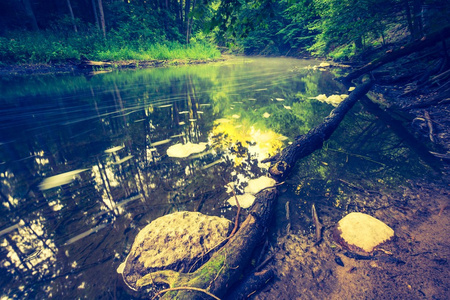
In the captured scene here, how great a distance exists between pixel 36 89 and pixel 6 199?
600cm

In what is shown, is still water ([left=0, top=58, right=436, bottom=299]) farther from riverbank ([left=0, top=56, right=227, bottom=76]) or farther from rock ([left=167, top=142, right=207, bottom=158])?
riverbank ([left=0, top=56, right=227, bottom=76])

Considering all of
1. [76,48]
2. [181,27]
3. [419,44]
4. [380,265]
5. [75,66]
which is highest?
[181,27]

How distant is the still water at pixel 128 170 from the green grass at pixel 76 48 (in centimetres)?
598

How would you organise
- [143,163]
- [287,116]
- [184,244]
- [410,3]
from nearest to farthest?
[184,244] → [143,163] → [287,116] → [410,3]

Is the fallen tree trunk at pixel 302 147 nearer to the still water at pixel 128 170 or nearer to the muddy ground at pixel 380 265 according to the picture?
the still water at pixel 128 170

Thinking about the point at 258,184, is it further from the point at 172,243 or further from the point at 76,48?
the point at 76,48

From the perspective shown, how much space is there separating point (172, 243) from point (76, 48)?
13938mm

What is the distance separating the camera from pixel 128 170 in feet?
8.18

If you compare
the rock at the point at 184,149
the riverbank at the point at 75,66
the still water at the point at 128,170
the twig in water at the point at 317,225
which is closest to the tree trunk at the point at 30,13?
the riverbank at the point at 75,66

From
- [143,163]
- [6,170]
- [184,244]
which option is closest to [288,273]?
[184,244]

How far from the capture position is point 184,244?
4.86 ft

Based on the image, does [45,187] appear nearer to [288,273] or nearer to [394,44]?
[288,273]

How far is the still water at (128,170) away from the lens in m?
1.49

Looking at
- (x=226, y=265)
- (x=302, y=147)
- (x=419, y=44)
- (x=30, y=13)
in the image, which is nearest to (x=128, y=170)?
(x=226, y=265)
